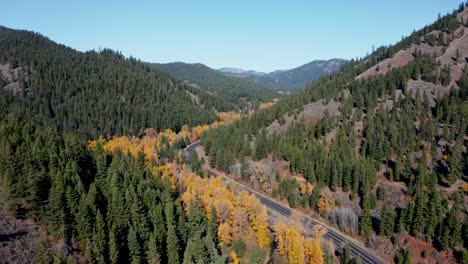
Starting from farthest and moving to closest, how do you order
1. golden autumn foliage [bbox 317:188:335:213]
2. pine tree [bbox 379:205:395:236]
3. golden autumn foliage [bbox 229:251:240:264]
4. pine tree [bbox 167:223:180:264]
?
golden autumn foliage [bbox 317:188:335:213] → pine tree [bbox 379:205:395:236] → golden autumn foliage [bbox 229:251:240:264] → pine tree [bbox 167:223:180:264]

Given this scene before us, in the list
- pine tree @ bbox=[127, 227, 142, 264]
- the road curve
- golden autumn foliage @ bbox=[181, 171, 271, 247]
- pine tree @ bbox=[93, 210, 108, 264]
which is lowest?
the road curve

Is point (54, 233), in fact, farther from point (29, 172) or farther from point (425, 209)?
point (425, 209)

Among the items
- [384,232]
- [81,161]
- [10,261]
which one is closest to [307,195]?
[384,232]

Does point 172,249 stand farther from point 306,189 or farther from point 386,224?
point 306,189

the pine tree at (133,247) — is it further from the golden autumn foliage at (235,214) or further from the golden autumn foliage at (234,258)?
the golden autumn foliage at (235,214)

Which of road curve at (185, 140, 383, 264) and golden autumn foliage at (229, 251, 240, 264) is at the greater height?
golden autumn foliage at (229, 251, 240, 264)

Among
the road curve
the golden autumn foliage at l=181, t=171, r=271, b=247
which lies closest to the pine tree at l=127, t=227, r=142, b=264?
the golden autumn foliage at l=181, t=171, r=271, b=247

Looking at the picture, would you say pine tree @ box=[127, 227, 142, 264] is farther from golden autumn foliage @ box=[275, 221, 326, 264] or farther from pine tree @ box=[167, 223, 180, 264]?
golden autumn foliage @ box=[275, 221, 326, 264]

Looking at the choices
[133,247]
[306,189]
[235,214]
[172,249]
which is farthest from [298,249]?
[306,189]
